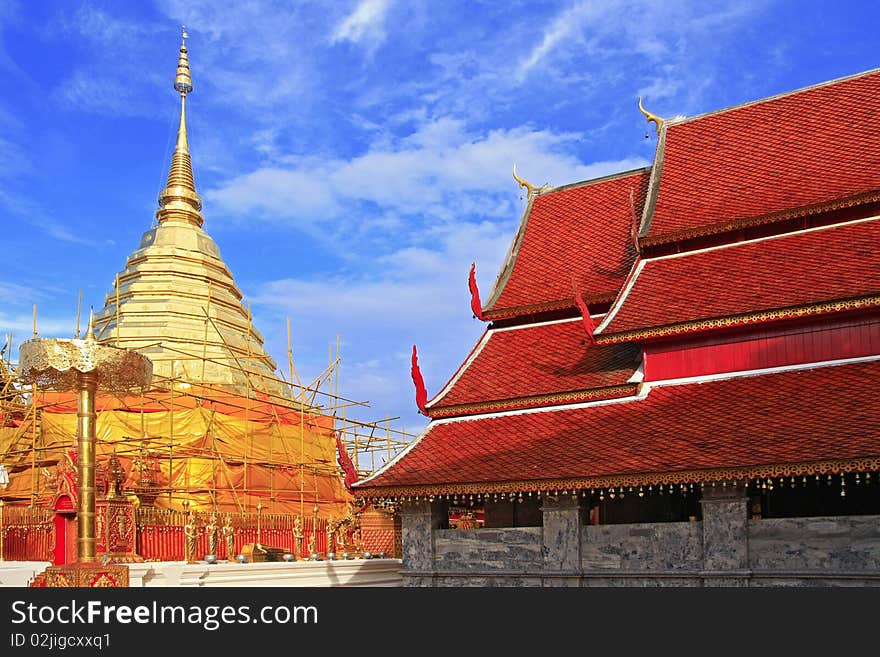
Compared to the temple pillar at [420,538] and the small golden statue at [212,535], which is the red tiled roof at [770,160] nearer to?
the temple pillar at [420,538]

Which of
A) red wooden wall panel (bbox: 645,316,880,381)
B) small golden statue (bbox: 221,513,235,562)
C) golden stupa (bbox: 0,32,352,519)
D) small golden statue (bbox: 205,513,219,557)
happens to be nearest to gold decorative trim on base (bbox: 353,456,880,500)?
red wooden wall panel (bbox: 645,316,880,381)

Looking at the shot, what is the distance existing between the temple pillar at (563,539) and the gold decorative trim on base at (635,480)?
30.6 inches

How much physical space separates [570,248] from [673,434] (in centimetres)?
607

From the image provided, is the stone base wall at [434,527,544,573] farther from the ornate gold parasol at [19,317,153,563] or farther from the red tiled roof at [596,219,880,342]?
→ the ornate gold parasol at [19,317,153,563]

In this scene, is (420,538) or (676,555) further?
(420,538)

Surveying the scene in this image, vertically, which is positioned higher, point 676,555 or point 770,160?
point 770,160

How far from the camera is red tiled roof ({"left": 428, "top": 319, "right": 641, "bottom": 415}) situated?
14.3 meters

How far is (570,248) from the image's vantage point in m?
17.6

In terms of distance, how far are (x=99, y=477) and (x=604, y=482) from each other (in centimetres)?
1158

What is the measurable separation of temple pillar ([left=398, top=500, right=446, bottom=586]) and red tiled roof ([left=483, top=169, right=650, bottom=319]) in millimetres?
4105

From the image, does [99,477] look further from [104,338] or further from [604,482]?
[604,482]

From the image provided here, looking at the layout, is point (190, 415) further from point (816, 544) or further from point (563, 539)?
point (816, 544)

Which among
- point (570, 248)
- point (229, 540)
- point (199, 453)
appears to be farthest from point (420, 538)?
point (199, 453)
